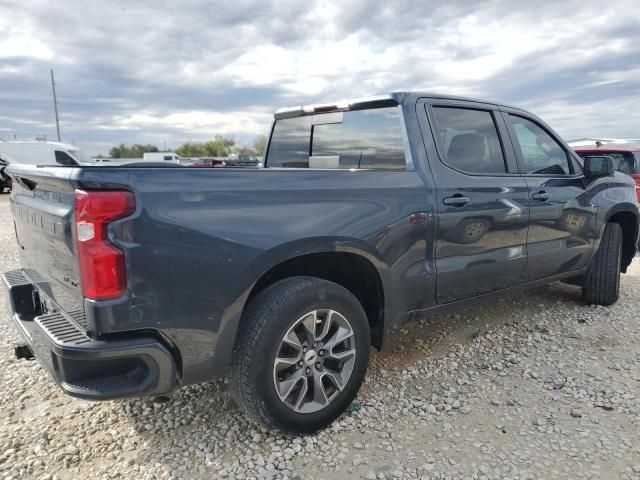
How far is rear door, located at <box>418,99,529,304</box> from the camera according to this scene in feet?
10.3

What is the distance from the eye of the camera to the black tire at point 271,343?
7.75 feet

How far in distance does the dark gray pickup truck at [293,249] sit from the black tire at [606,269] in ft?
2.58

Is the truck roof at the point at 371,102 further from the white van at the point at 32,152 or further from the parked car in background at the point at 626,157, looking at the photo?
the white van at the point at 32,152

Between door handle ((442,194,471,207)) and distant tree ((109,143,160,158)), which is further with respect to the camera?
distant tree ((109,143,160,158))

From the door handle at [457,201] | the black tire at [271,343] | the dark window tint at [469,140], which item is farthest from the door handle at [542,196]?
the black tire at [271,343]

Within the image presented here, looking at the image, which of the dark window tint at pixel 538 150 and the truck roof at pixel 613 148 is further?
the truck roof at pixel 613 148

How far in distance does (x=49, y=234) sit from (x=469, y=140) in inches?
106

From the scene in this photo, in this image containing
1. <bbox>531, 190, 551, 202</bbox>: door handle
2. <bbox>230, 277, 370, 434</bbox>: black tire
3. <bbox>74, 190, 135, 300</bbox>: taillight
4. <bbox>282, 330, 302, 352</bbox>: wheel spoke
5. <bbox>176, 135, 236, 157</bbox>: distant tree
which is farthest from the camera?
<bbox>176, 135, 236, 157</bbox>: distant tree

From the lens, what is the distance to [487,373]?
3.41 metres

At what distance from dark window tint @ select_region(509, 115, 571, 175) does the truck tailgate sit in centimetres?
316

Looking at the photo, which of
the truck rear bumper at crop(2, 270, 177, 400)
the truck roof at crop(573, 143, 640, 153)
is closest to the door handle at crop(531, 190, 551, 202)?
the truck rear bumper at crop(2, 270, 177, 400)

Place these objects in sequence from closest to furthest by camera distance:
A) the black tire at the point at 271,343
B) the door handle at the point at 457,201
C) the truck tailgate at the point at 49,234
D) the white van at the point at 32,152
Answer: the truck tailgate at the point at 49,234 → the black tire at the point at 271,343 → the door handle at the point at 457,201 → the white van at the point at 32,152

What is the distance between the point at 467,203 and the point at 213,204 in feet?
5.74

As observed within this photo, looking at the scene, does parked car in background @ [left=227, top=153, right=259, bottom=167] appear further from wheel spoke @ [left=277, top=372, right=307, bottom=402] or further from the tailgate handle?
wheel spoke @ [left=277, top=372, right=307, bottom=402]
